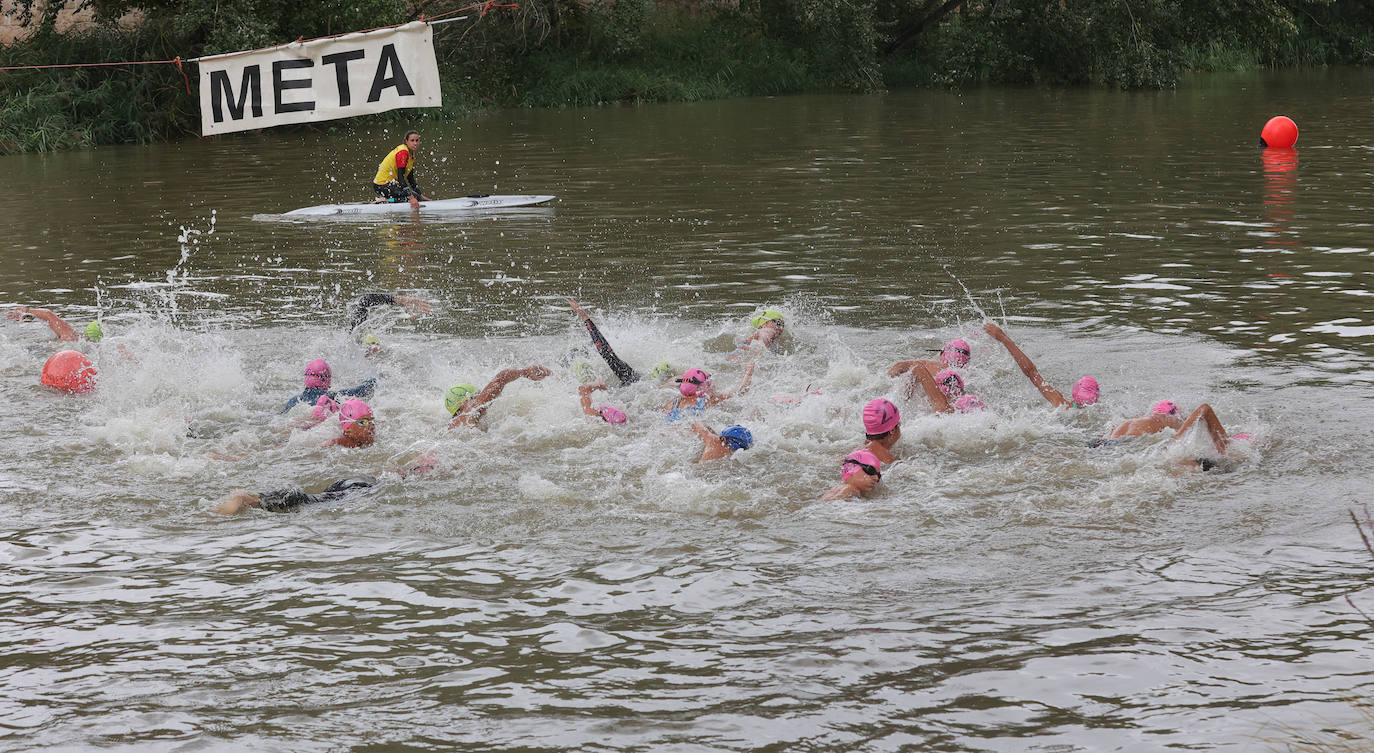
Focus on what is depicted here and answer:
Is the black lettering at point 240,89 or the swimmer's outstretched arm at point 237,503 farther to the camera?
the black lettering at point 240,89

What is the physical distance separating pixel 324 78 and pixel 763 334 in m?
6.25

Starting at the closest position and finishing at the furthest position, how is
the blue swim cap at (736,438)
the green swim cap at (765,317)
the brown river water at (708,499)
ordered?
1. the brown river water at (708,499)
2. the blue swim cap at (736,438)
3. the green swim cap at (765,317)

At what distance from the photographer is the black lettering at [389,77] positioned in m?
15.1

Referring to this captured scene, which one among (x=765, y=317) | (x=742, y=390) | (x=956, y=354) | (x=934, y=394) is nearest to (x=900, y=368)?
(x=956, y=354)

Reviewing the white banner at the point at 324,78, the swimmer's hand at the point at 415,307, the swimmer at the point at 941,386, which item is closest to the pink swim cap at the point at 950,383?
the swimmer at the point at 941,386

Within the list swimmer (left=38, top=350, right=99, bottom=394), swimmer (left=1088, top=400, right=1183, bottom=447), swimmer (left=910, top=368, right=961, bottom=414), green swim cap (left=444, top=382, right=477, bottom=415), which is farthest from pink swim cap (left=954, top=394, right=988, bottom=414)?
swimmer (left=38, top=350, right=99, bottom=394)

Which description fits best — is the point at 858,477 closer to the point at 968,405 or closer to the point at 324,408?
the point at 968,405

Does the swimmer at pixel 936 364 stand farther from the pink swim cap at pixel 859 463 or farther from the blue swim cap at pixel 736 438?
the pink swim cap at pixel 859 463

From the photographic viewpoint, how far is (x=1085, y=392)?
34.2 feet

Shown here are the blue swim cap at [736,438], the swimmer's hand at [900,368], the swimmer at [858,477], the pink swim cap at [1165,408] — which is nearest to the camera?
the swimmer at [858,477]

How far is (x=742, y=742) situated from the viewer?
564 centimetres

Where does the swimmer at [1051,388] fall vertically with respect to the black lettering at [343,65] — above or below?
below

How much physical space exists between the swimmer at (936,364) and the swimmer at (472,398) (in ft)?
10.4

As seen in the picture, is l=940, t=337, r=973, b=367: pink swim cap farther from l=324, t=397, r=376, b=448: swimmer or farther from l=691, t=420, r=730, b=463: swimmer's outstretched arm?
l=324, t=397, r=376, b=448: swimmer
